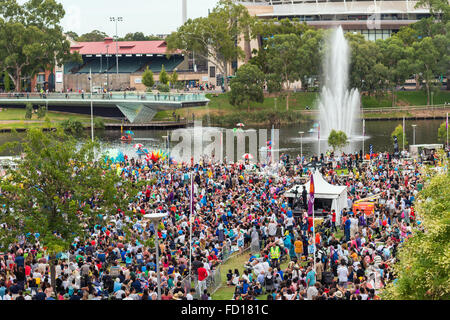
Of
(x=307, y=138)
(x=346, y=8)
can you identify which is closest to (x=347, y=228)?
(x=307, y=138)

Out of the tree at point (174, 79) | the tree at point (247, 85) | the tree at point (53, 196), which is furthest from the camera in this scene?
the tree at point (174, 79)

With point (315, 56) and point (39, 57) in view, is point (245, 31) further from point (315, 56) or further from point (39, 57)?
point (39, 57)

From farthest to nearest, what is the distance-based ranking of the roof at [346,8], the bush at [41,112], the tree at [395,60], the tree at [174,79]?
the roof at [346,8] → the tree at [174,79] → the tree at [395,60] → the bush at [41,112]

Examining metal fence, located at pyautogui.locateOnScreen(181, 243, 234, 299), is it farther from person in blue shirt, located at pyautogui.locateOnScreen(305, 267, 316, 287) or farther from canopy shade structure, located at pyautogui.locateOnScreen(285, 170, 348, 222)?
canopy shade structure, located at pyautogui.locateOnScreen(285, 170, 348, 222)

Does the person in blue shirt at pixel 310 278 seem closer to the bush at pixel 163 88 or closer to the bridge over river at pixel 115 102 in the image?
the bridge over river at pixel 115 102

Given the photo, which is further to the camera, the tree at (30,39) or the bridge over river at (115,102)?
the tree at (30,39)

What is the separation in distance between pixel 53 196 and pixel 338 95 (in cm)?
6465

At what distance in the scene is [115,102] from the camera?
86438 millimetres

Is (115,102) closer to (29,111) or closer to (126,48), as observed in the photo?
(29,111)

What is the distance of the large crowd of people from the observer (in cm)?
1788

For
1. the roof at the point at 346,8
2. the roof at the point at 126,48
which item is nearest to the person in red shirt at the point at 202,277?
the roof at the point at 126,48

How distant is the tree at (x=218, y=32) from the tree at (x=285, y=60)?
738cm

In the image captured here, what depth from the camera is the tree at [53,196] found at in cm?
1948
